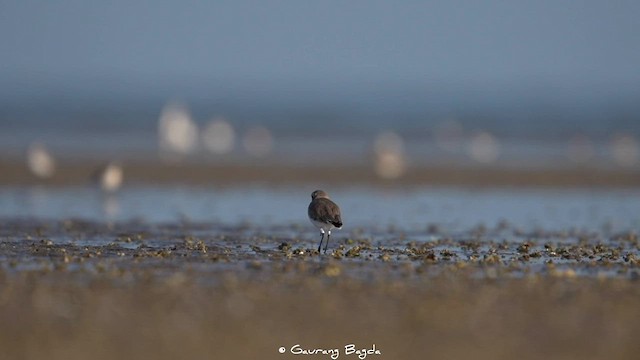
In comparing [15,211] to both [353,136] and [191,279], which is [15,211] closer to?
[191,279]

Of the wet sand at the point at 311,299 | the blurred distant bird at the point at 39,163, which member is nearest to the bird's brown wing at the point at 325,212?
the wet sand at the point at 311,299

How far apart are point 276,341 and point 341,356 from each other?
52 cm

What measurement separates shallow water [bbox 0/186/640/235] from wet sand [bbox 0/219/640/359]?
3463mm

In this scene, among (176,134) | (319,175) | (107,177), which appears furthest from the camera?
(176,134)

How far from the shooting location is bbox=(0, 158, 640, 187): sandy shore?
2709 cm

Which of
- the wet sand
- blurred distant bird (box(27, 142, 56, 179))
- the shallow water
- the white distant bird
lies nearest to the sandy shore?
blurred distant bird (box(27, 142, 56, 179))

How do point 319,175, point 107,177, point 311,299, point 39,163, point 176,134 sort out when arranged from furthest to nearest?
Result: point 176,134, point 319,175, point 39,163, point 107,177, point 311,299

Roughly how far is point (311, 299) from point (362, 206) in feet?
38.2

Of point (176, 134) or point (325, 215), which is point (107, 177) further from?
point (176, 134)

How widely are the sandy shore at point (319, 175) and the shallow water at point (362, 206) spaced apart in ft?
4.73

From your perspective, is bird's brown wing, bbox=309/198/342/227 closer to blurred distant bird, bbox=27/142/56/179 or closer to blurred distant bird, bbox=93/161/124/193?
blurred distant bird, bbox=93/161/124/193

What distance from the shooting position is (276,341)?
8852 millimetres

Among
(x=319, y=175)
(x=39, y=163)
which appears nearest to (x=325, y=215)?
(x=39, y=163)

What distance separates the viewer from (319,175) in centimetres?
2877
